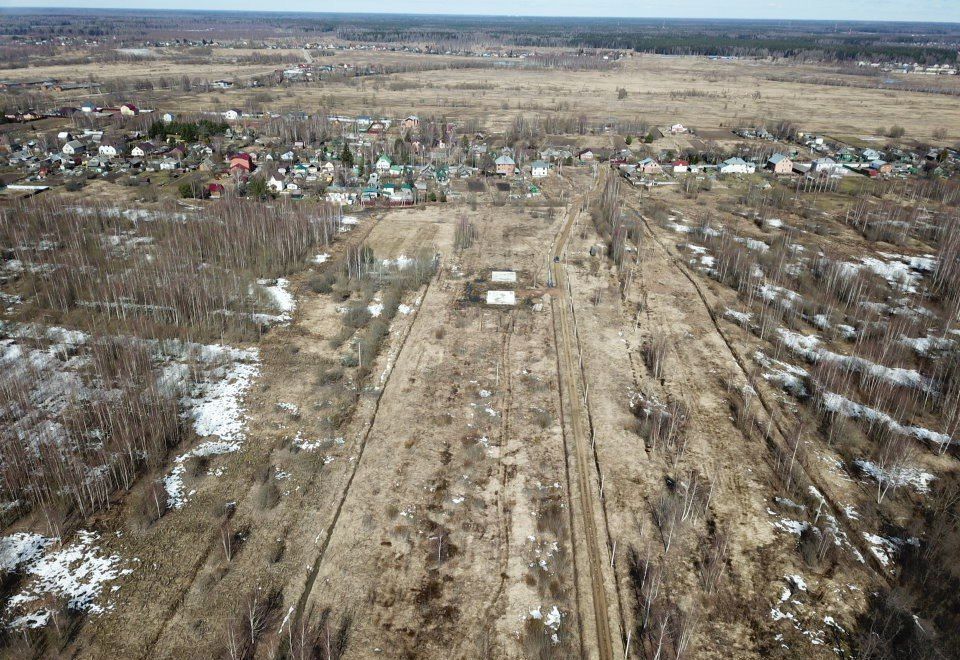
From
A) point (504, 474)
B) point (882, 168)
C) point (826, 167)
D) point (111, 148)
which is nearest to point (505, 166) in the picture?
point (826, 167)

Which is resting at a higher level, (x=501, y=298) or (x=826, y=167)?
(x=826, y=167)

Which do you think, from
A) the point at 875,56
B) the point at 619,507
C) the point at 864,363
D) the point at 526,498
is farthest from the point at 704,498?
the point at 875,56

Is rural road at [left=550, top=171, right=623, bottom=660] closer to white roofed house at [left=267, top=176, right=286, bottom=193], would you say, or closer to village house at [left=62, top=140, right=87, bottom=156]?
white roofed house at [left=267, top=176, right=286, bottom=193]

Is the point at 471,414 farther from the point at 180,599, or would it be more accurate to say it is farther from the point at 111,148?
the point at 111,148

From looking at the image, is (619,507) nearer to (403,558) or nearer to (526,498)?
(526,498)

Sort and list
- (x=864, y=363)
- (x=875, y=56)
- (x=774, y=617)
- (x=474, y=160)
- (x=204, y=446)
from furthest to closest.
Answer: (x=875, y=56), (x=474, y=160), (x=864, y=363), (x=204, y=446), (x=774, y=617)

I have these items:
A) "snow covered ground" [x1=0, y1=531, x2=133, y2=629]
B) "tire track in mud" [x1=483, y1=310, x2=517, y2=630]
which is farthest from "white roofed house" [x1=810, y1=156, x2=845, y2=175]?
"snow covered ground" [x1=0, y1=531, x2=133, y2=629]
